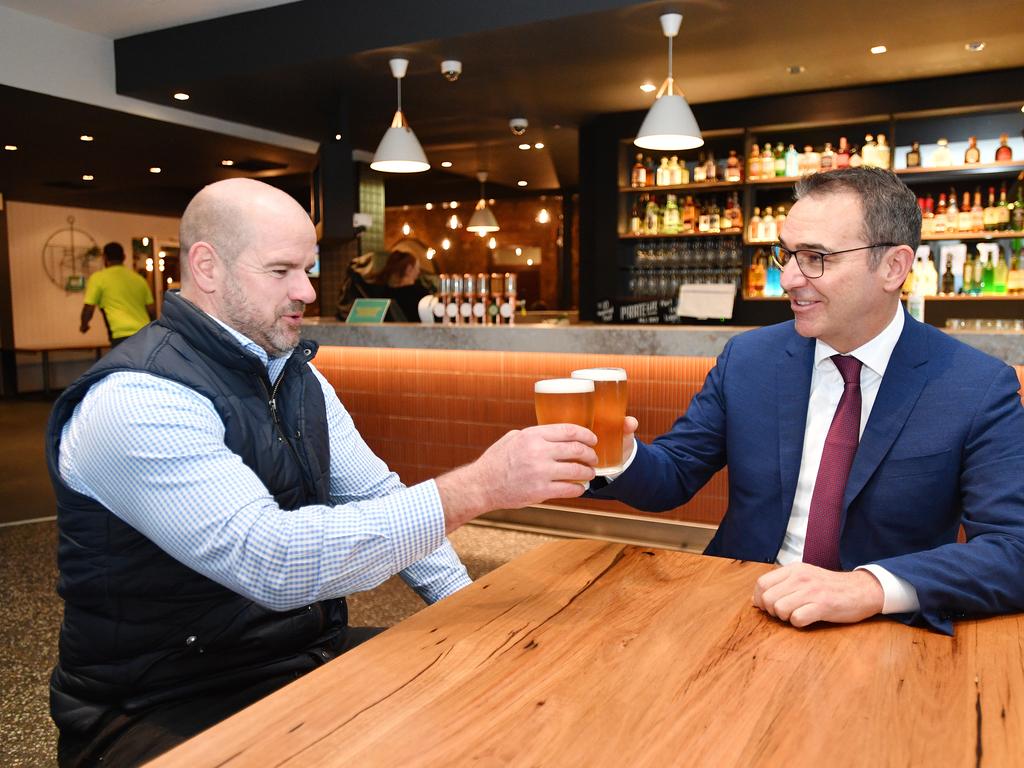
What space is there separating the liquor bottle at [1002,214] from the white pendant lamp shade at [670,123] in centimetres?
282

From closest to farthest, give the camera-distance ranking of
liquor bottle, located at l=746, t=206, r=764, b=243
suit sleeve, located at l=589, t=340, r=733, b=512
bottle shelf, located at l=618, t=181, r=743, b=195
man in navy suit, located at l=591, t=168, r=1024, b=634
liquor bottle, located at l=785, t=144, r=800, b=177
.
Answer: man in navy suit, located at l=591, t=168, r=1024, b=634
suit sleeve, located at l=589, t=340, r=733, b=512
liquor bottle, located at l=785, t=144, r=800, b=177
liquor bottle, located at l=746, t=206, r=764, b=243
bottle shelf, located at l=618, t=181, r=743, b=195

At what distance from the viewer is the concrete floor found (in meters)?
2.48

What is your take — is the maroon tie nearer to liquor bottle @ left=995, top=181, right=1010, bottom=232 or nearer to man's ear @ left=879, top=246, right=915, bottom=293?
man's ear @ left=879, top=246, right=915, bottom=293

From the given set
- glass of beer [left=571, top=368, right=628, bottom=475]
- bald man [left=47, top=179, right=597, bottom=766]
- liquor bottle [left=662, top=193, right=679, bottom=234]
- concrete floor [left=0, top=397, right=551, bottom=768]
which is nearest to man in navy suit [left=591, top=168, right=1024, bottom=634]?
glass of beer [left=571, top=368, right=628, bottom=475]

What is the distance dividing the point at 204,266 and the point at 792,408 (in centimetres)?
121

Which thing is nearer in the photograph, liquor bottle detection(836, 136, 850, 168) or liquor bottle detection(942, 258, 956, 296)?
liquor bottle detection(836, 136, 850, 168)

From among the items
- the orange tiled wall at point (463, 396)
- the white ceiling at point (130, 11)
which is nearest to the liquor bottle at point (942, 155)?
the orange tiled wall at point (463, 396)

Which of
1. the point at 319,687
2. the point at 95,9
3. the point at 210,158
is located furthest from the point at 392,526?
the point at 210,158

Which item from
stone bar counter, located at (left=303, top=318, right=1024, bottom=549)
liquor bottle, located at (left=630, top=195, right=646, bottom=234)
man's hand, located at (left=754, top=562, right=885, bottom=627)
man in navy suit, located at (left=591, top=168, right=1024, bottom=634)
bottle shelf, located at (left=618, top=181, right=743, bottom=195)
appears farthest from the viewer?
liquor bottle, located at (left=630, top=195, right=646, bottom=234)

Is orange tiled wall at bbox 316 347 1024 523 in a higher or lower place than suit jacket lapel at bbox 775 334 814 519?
lower

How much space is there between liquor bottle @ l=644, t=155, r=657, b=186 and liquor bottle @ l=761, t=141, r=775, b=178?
3.09 ft

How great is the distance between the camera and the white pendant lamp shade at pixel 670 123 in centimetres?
450

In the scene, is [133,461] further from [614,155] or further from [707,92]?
[614,155]

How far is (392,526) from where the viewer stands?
1.16m
